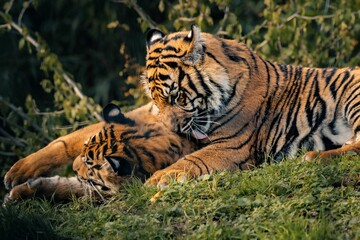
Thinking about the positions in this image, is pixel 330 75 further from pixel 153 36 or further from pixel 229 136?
pixel 153 36

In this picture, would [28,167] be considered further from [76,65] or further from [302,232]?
[76,65]

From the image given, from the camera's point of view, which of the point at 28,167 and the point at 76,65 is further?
the point at 76,65

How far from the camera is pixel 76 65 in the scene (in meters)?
15.3

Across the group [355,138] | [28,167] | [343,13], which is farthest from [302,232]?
[343,13]

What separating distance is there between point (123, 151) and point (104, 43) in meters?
9.11

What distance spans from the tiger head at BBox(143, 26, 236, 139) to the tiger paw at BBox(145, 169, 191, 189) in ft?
1.85

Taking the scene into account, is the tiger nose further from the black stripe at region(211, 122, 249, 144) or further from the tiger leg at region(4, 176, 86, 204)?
the black stripe at region(211, 122, 249, 144)

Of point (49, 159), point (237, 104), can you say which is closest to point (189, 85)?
point (237, 104)

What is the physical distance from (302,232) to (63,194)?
2105 mm

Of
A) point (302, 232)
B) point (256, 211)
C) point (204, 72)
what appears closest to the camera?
point (302, 232)

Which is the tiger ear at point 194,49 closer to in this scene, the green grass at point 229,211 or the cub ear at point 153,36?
the cub ear at point 153,36

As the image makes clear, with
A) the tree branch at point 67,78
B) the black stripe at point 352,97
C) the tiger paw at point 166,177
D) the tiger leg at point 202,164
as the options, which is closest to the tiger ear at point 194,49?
the tiger leg at point 202,164

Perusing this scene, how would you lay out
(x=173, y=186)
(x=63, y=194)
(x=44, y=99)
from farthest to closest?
(x=44, y=99) → (x=63, y=194) → (x=173, y=186)

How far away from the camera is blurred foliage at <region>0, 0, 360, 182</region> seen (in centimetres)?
989
